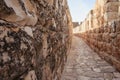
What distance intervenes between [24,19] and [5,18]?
0.19m

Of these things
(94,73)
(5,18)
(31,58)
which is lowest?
(94,73)

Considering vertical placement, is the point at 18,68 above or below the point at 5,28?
below

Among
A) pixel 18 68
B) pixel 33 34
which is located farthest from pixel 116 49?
pixel 18 68

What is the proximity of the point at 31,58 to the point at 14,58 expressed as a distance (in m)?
0.27

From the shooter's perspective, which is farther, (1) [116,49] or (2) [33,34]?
(1) [116,49]

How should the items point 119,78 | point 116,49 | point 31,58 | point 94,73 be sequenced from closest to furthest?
point 31,58 < point 119,78 < point 94,73 < point 116,49

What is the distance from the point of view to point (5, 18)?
0.95 meters

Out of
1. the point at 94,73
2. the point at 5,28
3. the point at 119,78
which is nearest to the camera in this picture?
the point at 5,28

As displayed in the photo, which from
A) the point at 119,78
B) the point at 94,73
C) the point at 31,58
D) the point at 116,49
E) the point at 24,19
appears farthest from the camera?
the point at 116,49

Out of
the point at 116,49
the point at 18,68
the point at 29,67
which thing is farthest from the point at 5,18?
the point at 116,49

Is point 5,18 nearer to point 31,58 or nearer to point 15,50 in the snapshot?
A: point 15,50

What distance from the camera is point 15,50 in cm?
98

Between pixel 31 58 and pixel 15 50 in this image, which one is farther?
pixel 31 58

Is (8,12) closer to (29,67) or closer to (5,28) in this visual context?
(5,28)
